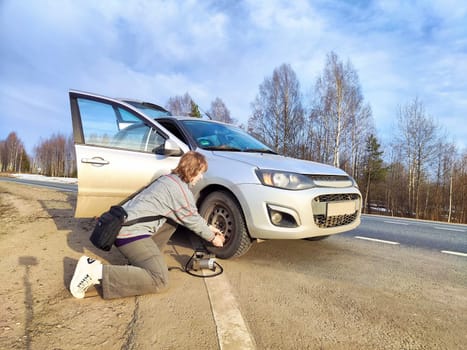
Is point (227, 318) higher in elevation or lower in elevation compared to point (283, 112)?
lower

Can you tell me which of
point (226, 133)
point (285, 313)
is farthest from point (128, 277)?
point (226, 133)

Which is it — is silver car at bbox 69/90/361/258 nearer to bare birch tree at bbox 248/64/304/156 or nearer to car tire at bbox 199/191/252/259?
car tire at bbox 199/191/252/259

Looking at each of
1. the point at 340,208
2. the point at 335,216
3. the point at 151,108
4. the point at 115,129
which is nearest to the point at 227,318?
the point at 335,216

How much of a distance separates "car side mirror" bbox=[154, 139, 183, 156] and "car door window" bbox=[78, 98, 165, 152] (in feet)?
0.50

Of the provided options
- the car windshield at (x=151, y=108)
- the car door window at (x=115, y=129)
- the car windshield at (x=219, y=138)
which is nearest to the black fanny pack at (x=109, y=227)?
the car door window at (x=115, y=129)

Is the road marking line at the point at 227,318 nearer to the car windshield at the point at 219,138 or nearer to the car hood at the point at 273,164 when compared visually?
the car hood at the point at 273,164

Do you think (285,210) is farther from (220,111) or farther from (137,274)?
(220,111)

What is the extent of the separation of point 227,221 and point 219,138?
4.37 feet

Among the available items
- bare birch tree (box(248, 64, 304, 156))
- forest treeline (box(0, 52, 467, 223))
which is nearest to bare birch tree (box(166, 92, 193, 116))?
forest treeline (box(0, 52, 467, 223))

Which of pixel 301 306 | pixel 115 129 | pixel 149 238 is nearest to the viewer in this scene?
pixel 301 306

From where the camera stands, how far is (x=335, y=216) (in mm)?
3158

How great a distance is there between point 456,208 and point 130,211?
31689 millimetres

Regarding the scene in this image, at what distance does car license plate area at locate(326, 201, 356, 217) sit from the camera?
307cm

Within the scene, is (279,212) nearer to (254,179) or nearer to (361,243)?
(254,179)
